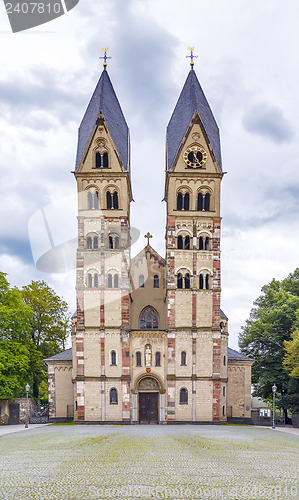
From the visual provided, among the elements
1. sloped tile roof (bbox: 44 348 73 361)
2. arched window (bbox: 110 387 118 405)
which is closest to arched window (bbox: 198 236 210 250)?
arched window (bbox: 110 387 118 405)

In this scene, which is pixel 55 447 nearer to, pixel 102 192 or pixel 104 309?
pixel 104 309

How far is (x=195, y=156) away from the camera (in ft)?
175

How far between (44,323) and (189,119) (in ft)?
94.5

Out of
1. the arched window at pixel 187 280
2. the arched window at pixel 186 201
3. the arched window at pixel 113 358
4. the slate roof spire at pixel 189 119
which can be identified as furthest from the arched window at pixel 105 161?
the arched window at pixel 113 358

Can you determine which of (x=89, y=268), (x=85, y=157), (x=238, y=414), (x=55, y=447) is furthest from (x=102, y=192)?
(x=55, y=447)

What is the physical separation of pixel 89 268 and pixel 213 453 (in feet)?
104

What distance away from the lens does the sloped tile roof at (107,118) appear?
53.8 m

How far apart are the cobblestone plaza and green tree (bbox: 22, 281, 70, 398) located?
41986 millimetres

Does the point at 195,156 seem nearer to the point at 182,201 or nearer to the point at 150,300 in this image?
the point at 182,201

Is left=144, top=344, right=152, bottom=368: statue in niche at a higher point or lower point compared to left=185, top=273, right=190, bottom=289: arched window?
lower

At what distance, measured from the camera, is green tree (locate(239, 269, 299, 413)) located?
53812mm

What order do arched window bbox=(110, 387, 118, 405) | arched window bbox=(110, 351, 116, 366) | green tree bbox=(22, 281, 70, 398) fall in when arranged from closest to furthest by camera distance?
1. arched window bbox=(110, 387, 118, 405)
2. arched window bbox=(110, 351, 116, 366)
3. green tree bbox=(22, 281, 70, 398)

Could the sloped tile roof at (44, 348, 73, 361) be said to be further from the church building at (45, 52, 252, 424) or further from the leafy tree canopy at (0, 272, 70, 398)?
the leafy tree canopy at (0, 272, 70, 398)

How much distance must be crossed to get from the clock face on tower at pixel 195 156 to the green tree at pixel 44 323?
81.2 ft
